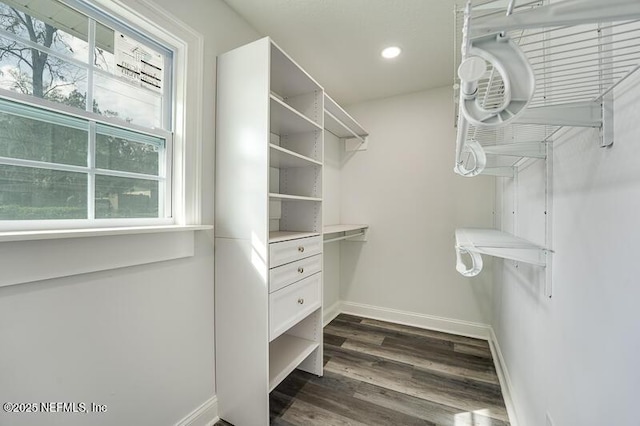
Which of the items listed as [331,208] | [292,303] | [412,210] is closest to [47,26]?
[292,303]

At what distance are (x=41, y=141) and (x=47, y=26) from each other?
46 cm

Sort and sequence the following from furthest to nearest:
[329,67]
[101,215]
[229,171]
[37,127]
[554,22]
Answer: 1. [329,67]
2. [229,171]
3. [101,215]
4. [37,127]
5. [554,22]

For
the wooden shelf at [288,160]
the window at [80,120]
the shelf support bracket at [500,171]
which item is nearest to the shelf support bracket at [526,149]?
the shelf support bracket at [500,171]

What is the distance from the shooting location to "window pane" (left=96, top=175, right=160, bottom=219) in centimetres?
117

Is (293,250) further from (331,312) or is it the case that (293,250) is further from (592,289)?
(331,312)

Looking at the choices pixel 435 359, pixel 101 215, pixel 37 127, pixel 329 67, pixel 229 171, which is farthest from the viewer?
pixel 329 67

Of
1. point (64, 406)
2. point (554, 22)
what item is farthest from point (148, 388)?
point (554, 22)

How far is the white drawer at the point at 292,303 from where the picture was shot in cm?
145

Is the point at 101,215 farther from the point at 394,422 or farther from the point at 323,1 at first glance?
the point at 394,422

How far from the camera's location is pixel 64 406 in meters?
1.00

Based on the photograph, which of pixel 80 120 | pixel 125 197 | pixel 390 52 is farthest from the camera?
pixel 390 52

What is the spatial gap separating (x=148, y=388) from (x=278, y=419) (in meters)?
0.75

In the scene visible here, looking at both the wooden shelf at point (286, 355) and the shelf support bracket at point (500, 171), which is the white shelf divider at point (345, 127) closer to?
the shelf support bracket at point (500, 171)

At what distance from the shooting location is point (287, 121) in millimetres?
1799
